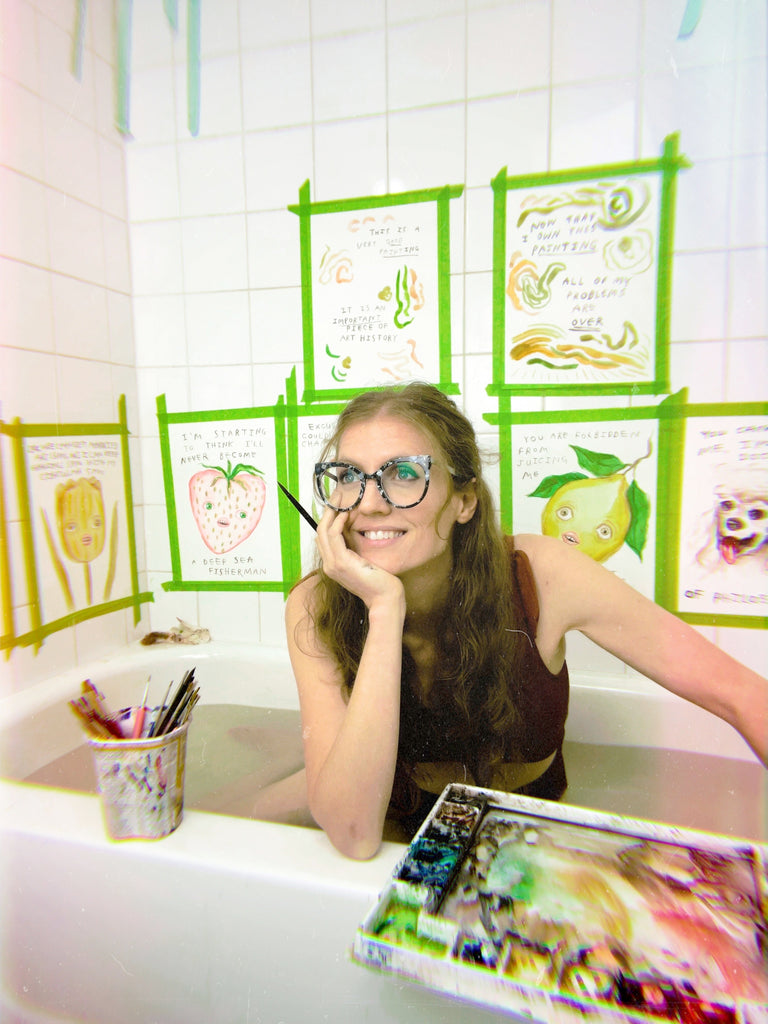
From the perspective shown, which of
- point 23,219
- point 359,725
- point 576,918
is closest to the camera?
point 576,918

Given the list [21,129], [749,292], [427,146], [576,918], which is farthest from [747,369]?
[21,129]

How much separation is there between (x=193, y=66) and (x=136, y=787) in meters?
0.76

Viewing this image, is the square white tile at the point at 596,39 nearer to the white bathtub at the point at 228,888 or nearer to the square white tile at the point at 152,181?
the square white tile at the point at 152,181

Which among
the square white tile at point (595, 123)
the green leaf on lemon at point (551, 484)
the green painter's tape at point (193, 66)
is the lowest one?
the green leaf on lemon at point (551, 484)

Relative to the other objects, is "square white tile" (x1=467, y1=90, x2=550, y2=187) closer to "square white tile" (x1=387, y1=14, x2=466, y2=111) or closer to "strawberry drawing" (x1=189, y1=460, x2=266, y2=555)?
"square white tile" (x1=387, y1=14, x2=466, y2=111)

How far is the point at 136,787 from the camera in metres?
0.50

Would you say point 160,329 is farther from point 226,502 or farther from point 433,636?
point 433,636

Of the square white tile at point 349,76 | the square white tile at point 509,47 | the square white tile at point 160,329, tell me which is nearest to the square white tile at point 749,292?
the square white tile at point 509,47

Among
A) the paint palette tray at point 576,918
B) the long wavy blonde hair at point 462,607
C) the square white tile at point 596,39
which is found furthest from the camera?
the long wavy blonde hair at point 462,607

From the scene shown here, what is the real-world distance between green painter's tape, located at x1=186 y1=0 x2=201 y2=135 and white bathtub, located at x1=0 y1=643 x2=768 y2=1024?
70cm

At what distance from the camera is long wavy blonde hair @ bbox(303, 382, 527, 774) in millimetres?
559

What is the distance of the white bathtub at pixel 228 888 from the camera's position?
431 millimetres

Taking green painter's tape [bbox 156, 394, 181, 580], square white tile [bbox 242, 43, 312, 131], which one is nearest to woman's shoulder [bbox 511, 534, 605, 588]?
green painter's tape [bbox 156, 394, 181, 580]

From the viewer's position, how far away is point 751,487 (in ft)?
1.65
